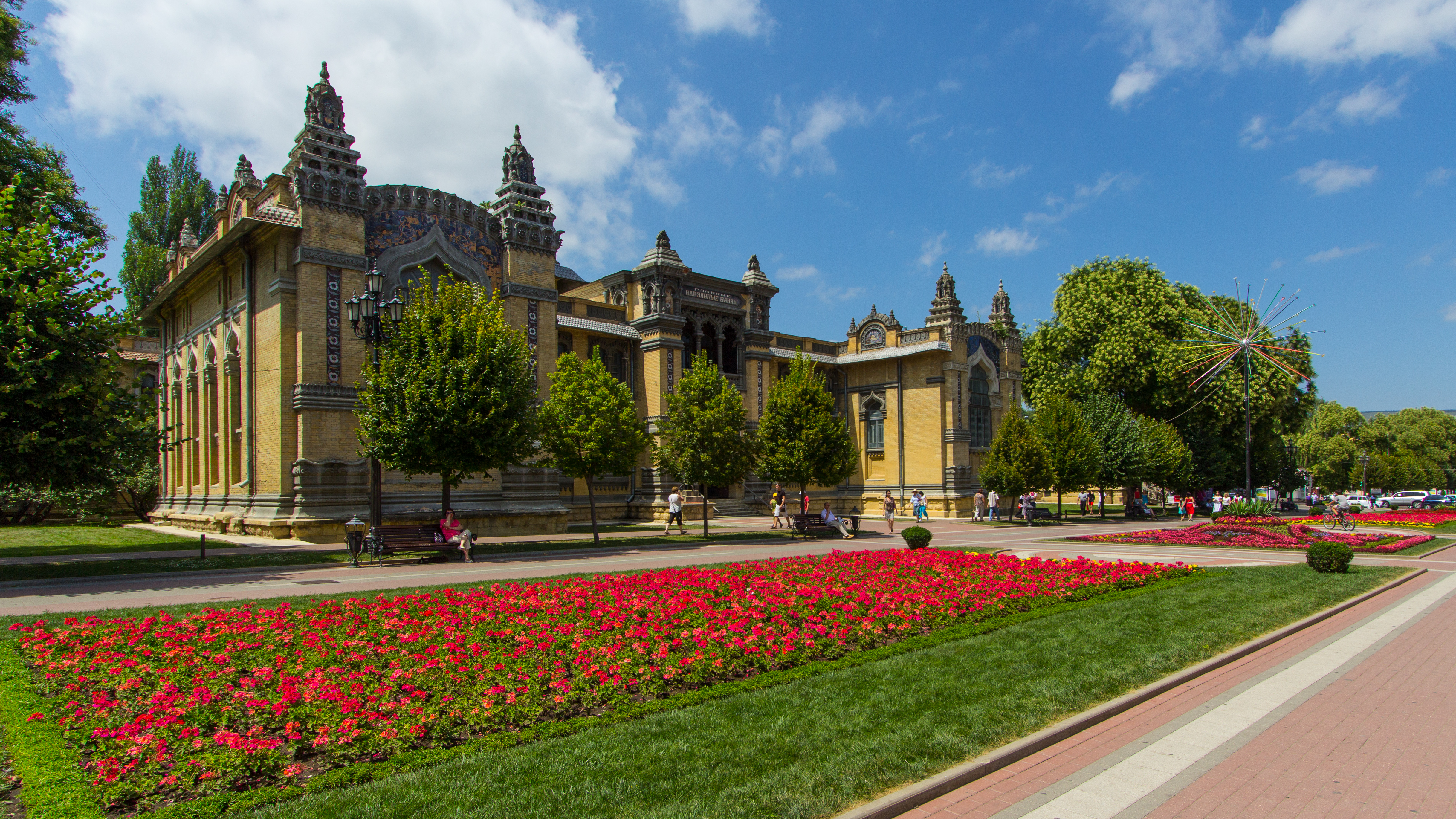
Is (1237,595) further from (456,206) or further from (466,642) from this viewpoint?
(456,206)

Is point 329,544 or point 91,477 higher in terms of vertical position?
point 91,477

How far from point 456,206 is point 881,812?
28391 millimetres

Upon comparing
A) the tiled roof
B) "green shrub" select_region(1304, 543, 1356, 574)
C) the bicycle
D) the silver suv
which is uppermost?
the tiled roof

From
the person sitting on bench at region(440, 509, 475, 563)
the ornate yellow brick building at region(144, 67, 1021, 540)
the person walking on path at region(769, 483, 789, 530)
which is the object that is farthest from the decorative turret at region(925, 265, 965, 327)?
the person sitting on bench at region(440, 509, 475, 563)

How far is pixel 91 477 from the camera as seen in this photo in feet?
57.2

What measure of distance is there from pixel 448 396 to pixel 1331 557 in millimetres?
20493

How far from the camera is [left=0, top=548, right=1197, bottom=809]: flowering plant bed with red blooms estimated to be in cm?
564

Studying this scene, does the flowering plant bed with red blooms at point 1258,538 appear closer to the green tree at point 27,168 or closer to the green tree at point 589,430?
the green tree at point 589,430

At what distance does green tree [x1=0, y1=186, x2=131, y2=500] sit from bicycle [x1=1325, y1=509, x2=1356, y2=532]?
40.9m

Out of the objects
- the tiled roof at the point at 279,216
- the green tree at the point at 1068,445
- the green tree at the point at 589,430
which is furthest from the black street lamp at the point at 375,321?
the green tree at the point at 1068,445

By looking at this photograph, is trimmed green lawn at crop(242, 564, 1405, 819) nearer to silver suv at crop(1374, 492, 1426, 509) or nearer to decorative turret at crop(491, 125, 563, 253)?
decorative turret at crop(491, 125, 563, 253)

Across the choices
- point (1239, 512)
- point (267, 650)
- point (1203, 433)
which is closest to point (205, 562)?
point (267, 650)

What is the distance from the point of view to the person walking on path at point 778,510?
3194 cm

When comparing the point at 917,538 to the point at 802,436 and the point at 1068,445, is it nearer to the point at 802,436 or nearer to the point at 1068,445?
the point at 802,436
